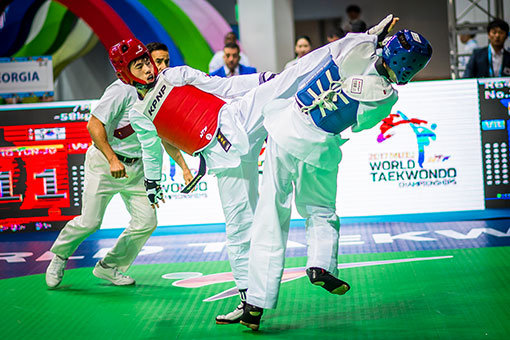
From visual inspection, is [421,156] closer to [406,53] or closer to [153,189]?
[153,189]

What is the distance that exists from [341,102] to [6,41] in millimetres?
11113

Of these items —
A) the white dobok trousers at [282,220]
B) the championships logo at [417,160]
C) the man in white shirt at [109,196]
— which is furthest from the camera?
the championships logo at [417,160]

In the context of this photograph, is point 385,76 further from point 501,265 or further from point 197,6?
point 197,6

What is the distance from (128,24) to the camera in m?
13.0

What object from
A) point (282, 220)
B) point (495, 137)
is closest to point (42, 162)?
point (282, 220)

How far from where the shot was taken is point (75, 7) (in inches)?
493

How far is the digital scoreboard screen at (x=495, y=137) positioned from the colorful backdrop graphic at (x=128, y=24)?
610 cm

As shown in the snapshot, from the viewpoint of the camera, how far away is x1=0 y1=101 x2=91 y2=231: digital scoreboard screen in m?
8.09

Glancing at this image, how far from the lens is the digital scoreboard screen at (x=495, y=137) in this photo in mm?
7816

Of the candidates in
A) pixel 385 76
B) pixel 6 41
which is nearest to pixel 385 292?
pixel 385 76

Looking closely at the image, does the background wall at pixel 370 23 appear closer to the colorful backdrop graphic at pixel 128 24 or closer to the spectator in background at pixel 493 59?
the colorful backdrop graphic at pixel 128 24

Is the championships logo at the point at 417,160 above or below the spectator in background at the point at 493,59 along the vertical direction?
below

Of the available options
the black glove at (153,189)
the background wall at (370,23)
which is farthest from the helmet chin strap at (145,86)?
the background wall at (370,23)

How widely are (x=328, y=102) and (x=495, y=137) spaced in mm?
A: 4365
